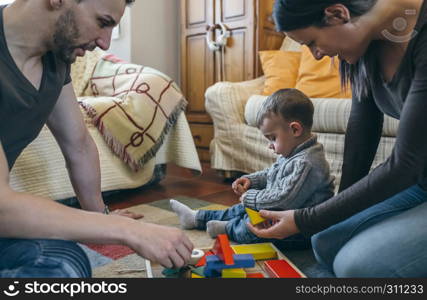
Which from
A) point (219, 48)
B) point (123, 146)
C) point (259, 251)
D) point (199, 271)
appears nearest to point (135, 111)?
point (123, 146)

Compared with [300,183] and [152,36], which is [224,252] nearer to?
[300,183]

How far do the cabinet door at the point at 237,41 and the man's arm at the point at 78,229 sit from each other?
2165 mm

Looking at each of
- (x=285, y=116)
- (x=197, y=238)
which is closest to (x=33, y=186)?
(x=197, y=238)

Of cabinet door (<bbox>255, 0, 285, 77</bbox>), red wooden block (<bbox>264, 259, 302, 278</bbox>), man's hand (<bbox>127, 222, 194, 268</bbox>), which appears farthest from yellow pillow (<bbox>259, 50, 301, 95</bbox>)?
man's hand (<bbox>127, 222, 194, 268</bbox>)

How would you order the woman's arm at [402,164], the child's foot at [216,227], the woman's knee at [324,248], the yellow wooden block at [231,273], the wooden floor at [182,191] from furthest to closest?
the wooden floor at [182,191] < the child's foot at [216,227] < the woman's knee at [324,248] < the yellow wooden block at [231,273] < the woman's arm at [402,164]

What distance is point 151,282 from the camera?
2.20 ft

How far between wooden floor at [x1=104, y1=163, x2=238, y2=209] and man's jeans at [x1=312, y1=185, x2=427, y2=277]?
0.81 m

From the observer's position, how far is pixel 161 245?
0.59 metres

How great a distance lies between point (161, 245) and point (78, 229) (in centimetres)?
12

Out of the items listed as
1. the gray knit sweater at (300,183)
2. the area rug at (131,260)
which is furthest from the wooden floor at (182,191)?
the gray knit sweater at (300,183)

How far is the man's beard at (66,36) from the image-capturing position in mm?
870

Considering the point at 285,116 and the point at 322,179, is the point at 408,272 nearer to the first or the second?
the point at 322,179

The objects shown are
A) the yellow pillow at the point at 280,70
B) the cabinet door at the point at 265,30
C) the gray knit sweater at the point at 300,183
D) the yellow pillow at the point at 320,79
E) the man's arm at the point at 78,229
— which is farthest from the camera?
the cabinet door at the point at 265,30

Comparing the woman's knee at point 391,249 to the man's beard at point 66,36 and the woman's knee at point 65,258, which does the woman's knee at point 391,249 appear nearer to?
the woman's knee at point 65,258
